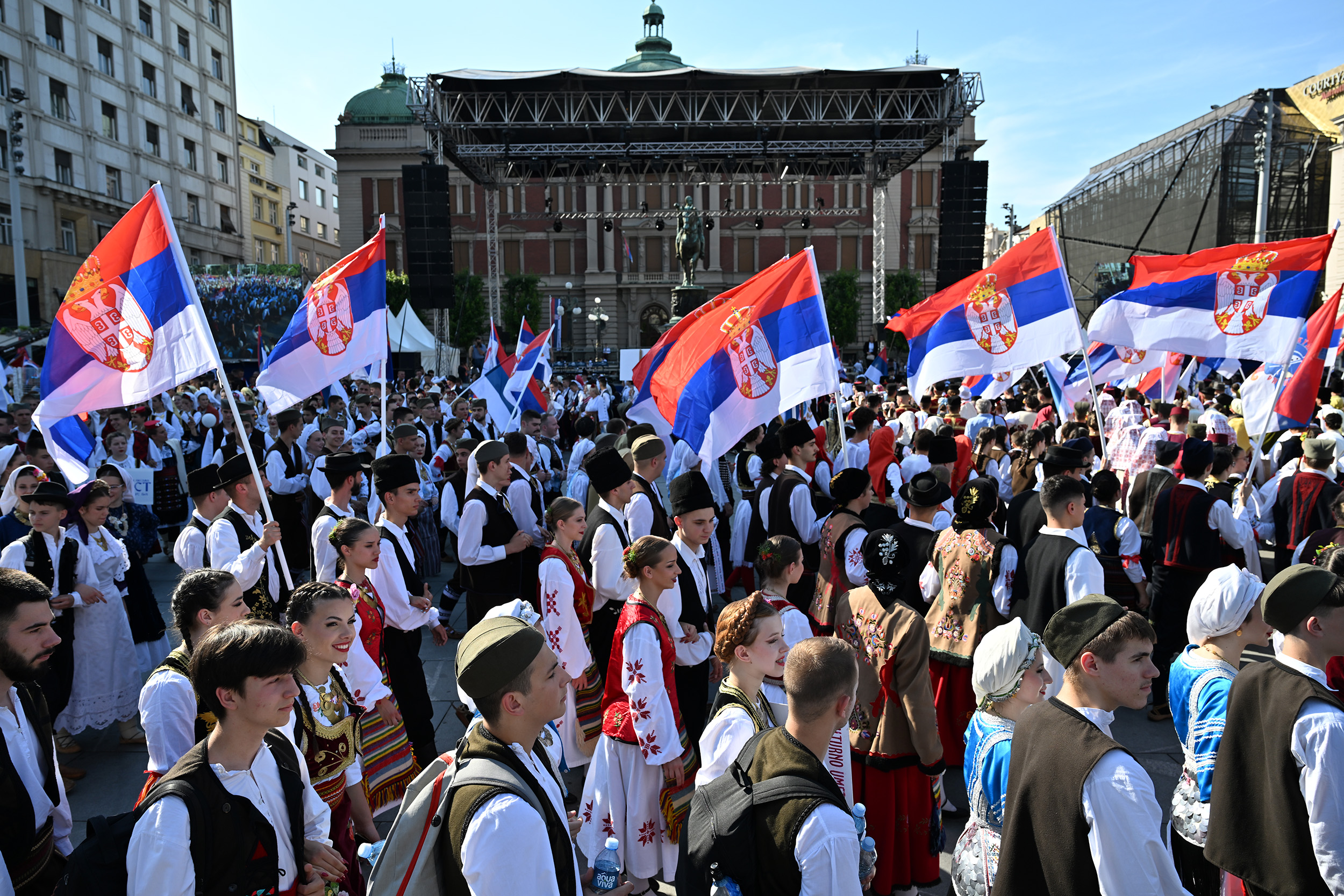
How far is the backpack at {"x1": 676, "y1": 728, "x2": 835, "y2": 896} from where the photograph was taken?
79.1 inches

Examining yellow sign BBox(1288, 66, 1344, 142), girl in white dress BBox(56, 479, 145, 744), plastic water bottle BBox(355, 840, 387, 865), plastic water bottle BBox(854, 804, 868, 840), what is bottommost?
girl in white dress BBox(56, 479, 145, 744)

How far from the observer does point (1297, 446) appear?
23.3 feet

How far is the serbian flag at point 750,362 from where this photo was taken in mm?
5488

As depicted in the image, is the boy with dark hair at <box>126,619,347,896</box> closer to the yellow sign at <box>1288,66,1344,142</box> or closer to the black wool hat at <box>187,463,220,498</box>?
the black wool hat at <box>187,463,220,498</box>

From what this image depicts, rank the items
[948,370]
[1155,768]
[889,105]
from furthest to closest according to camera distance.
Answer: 1. [889,105]
2. [948,370]
3. [1155,768]

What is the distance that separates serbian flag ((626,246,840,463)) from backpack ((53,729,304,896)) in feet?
11.8

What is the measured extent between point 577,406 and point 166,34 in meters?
37.3

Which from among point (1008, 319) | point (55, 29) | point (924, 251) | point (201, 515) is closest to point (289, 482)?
point (201, 515)

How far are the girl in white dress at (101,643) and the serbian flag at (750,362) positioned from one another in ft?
11.2

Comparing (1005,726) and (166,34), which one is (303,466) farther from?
(166,34)

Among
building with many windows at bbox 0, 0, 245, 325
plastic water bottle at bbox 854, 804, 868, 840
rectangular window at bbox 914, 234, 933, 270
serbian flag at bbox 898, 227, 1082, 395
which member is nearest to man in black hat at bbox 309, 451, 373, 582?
plastic water bottle at bbox 854, 804, 868, 840

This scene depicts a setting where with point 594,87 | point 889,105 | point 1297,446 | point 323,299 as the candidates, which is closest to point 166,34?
point 594,87

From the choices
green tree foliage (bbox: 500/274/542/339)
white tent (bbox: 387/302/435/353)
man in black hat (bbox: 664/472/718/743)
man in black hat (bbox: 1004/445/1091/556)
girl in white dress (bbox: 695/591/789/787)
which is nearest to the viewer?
girl in white dress (bbox: 695/591/789/787)

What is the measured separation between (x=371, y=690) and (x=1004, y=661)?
2.45 m
